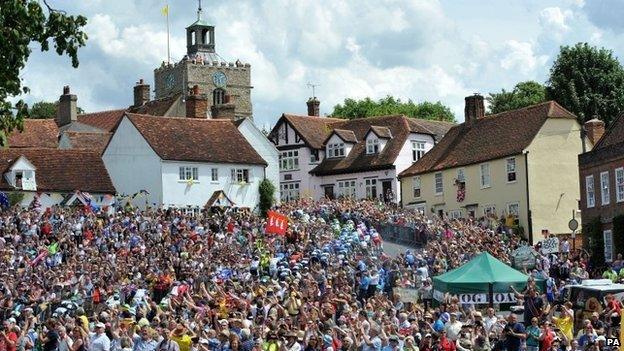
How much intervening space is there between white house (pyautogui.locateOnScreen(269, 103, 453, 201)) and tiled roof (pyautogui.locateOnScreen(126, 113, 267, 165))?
27.1 feet

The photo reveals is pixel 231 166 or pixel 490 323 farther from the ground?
pixel 231 166

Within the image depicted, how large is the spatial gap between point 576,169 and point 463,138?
846 cm

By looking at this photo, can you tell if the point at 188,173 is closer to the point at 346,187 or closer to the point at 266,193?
the point at 266,193

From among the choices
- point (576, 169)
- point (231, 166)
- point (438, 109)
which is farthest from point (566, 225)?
point (438, 109)

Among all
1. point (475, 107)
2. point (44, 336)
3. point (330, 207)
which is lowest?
point (44, 336)

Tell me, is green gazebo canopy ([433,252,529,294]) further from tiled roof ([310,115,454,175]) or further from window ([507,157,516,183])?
tiled roof ([310,115,454,175])

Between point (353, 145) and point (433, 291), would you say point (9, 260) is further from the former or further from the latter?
point (353, 145)

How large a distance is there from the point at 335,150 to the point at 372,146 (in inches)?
114

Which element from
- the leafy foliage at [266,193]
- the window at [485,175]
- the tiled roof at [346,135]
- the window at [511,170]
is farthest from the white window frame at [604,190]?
the tiled roof at [346,135]

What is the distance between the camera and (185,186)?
6644 centimetres

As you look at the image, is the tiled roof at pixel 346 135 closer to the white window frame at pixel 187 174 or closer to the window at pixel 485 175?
the white window frame at pixel 187 174

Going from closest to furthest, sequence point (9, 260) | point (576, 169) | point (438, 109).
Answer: point (9, 260) < point (576, 169) < point (438, 109)

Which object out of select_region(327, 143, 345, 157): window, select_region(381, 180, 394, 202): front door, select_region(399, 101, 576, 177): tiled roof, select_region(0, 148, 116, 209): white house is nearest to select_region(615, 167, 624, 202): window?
select_region(399, 101, 576, 177): tiled roof

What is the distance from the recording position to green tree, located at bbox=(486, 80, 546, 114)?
308 feet
